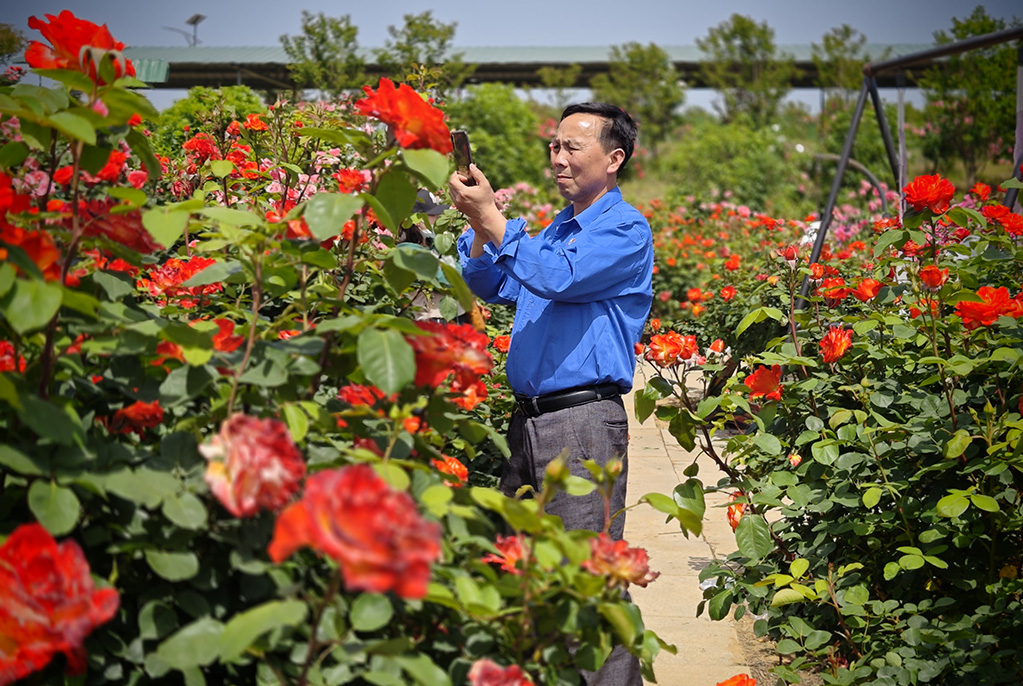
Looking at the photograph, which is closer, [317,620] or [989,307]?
[317,620]

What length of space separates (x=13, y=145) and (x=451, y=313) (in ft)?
3.82

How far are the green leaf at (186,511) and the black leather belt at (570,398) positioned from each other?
134cm

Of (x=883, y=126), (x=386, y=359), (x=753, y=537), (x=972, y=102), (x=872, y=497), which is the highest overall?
(x=972, y=102)

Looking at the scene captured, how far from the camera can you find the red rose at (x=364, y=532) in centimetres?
71

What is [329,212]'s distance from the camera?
1.11 meters

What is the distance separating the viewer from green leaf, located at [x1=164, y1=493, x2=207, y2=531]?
92 centimetres

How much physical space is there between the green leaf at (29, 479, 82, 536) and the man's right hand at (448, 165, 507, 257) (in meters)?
1.14

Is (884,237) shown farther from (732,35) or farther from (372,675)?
(732,35)


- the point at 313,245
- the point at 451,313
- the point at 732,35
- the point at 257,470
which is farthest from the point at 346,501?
the point at 732,35

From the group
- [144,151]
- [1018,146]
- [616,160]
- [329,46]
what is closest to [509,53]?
[329,46]

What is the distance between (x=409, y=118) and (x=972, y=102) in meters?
18.2

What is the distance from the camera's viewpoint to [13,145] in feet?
3.92

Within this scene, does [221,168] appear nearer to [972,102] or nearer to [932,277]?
[932,277]

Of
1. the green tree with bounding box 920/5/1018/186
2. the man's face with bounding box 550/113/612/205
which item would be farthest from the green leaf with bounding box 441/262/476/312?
the green tree with bounding box 920/5/1018/186
